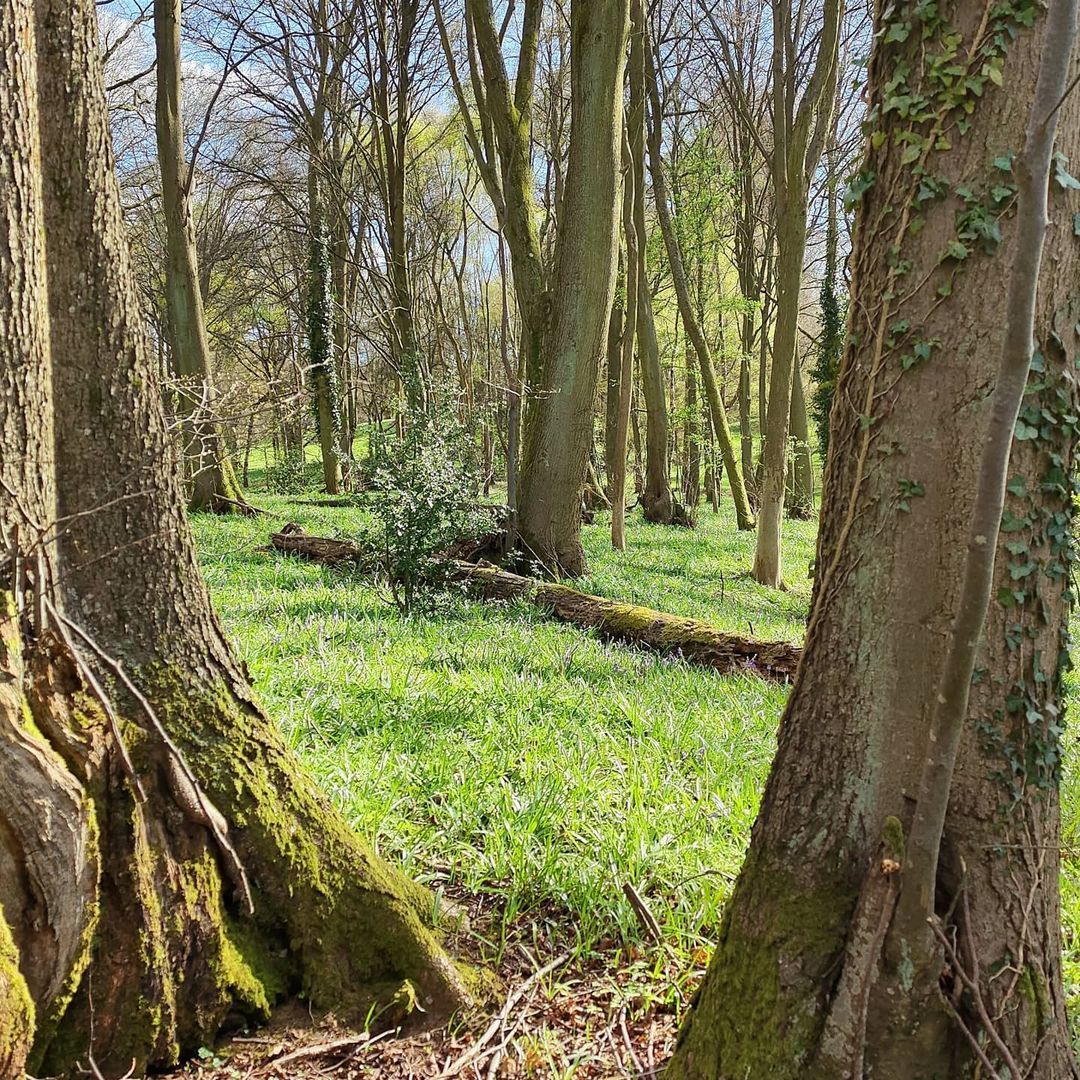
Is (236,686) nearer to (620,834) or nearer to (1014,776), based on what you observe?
(620,834)

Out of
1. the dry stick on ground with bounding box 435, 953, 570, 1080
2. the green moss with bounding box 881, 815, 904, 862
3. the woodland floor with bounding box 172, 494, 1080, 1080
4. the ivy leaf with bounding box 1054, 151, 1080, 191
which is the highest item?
the ivy leaf with bounding box 1054, 151, 1080, 191

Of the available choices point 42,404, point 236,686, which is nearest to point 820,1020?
point 236,686

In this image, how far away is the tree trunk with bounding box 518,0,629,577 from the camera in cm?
837

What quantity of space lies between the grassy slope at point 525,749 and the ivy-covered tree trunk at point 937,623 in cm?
97

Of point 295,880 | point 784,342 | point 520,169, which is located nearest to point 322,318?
point 520,169

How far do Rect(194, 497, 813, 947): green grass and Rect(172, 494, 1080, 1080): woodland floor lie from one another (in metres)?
0.01

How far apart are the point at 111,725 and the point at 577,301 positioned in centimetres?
774

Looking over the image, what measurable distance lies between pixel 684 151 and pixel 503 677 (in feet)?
54.3

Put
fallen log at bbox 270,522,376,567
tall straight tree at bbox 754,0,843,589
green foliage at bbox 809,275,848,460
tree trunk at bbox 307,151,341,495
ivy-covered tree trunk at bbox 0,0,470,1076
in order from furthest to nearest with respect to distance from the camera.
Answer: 1. green foliage at bbox 809,275,848,460
2. tree trunk at bbox 307,151,341,495
3. tall straight tree at bbox 754,0,843,589
4. fallen log at bbox 270,522,376,567
5. ivy-covered tree trunk at bbox 0,0,470,1076

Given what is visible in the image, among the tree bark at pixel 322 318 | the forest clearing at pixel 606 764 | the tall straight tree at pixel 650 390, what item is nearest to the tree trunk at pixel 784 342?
the tall straight tree at pixel 650 390

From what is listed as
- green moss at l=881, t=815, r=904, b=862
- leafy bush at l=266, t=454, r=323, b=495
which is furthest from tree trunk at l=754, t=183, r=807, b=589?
leafy bush at l=266, t=454, r=323, b=495

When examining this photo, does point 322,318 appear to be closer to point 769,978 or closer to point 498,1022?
point 498,1022

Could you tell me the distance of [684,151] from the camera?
1752 centimetres

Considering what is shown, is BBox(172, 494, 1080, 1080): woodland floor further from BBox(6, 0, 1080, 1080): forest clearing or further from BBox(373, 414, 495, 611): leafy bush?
BBox(373, 414, 495, 611): leafy bush
